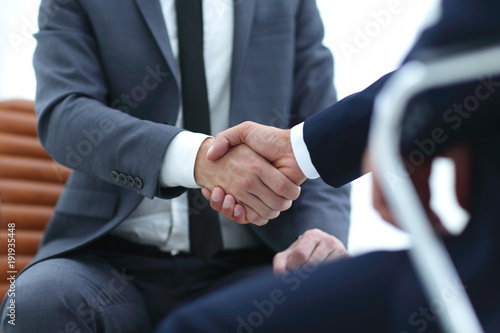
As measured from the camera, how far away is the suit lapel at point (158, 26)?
1194 millimetres

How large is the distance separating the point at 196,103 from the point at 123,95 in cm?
18

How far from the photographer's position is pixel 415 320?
1.48 ft

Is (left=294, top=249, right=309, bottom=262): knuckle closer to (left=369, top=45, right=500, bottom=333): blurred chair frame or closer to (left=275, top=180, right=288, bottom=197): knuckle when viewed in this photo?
(left=275, top=180, right=288, bottom=197): knuckle

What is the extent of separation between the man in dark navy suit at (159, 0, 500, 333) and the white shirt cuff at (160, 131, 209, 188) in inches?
22.5

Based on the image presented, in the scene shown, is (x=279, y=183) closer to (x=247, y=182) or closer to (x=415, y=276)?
(x=247, y=182)

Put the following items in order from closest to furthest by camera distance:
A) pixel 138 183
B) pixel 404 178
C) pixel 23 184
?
pixel 404 178 → pixel 138 183 → pixel 23 184

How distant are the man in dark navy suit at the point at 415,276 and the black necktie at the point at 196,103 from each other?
2.23 ft

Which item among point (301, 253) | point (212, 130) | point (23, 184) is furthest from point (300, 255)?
point (23, 184)

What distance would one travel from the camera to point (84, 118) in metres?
1.11

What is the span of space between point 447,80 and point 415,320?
7.8 inches

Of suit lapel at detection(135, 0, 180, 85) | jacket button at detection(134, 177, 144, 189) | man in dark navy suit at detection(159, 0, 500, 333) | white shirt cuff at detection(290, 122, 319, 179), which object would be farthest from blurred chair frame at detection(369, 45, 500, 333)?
suit lapel at detection(135, 0, 180, 85)

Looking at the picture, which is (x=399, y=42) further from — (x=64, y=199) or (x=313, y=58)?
(x=64, y=199)

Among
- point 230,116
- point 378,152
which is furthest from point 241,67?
point 378,152

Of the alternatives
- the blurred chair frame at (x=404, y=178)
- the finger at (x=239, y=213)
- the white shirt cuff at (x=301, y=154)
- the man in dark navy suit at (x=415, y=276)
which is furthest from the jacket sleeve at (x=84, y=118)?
the blurred chair frame at (x=404, y=178)
